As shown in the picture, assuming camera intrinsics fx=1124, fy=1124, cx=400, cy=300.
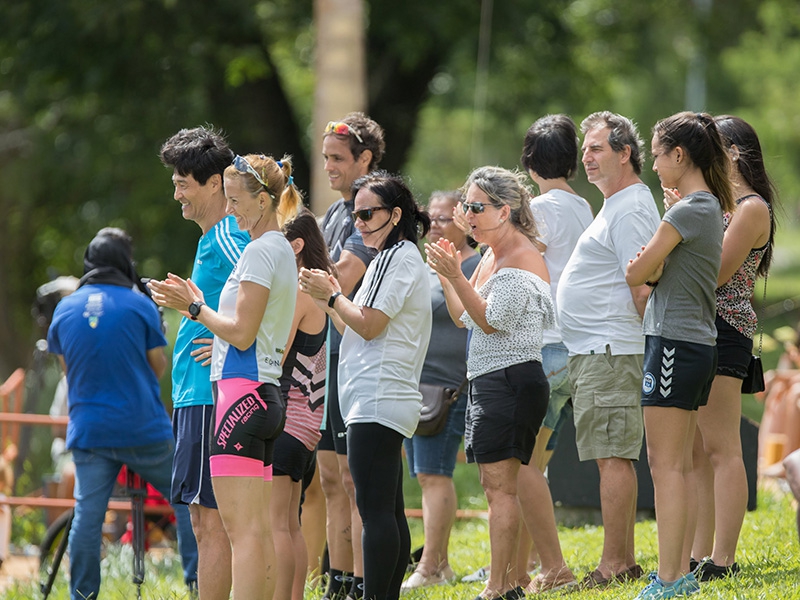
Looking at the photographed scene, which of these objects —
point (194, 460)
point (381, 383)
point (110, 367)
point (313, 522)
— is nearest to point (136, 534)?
point (110, 367)

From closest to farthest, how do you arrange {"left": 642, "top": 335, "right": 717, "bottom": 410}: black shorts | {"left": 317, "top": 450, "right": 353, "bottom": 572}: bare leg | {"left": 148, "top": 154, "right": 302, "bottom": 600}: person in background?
{"left": 148, "top": 154, "right": 302, "bottom": 600}: person in background < {"left": 642, "top": 335, "right": 717, "bottom": 410}: black shorts < {"left": 317, "top": 450, "right": 353, "bottom": 572}: bare leg

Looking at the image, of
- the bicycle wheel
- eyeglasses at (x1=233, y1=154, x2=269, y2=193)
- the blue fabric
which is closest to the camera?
eyeglasses at (x1=233, y1=154, x2=269, y2=193)

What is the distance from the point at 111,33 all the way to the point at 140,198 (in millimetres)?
2593

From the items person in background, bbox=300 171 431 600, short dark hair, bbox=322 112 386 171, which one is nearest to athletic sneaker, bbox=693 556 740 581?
person in background, bbox=300 171 431 600

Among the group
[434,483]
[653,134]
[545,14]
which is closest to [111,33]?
[545,14]

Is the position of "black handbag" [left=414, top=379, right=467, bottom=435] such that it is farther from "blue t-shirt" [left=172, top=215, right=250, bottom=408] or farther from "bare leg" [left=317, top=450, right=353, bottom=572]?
"blue t-shirt" [left=172, top=215, right=250, bottom=408]

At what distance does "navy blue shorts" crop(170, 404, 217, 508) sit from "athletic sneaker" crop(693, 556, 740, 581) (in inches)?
81.8

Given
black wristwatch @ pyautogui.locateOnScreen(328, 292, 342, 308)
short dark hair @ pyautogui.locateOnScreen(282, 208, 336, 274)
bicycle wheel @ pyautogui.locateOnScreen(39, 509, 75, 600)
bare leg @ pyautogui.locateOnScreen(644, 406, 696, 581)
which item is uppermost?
short dark hair @ pyautogui.locateOnScreen(282, 208, 336, 274)

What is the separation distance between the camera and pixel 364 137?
5695 millimetres

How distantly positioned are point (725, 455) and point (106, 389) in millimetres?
3177

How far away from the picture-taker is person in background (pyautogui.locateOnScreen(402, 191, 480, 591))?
591cm

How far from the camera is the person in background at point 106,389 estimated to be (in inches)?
229

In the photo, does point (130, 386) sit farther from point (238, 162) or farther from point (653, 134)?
point (653, 134)

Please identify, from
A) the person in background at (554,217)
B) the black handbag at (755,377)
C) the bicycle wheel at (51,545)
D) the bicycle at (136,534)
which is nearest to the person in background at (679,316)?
the black handbag at (755,377)
